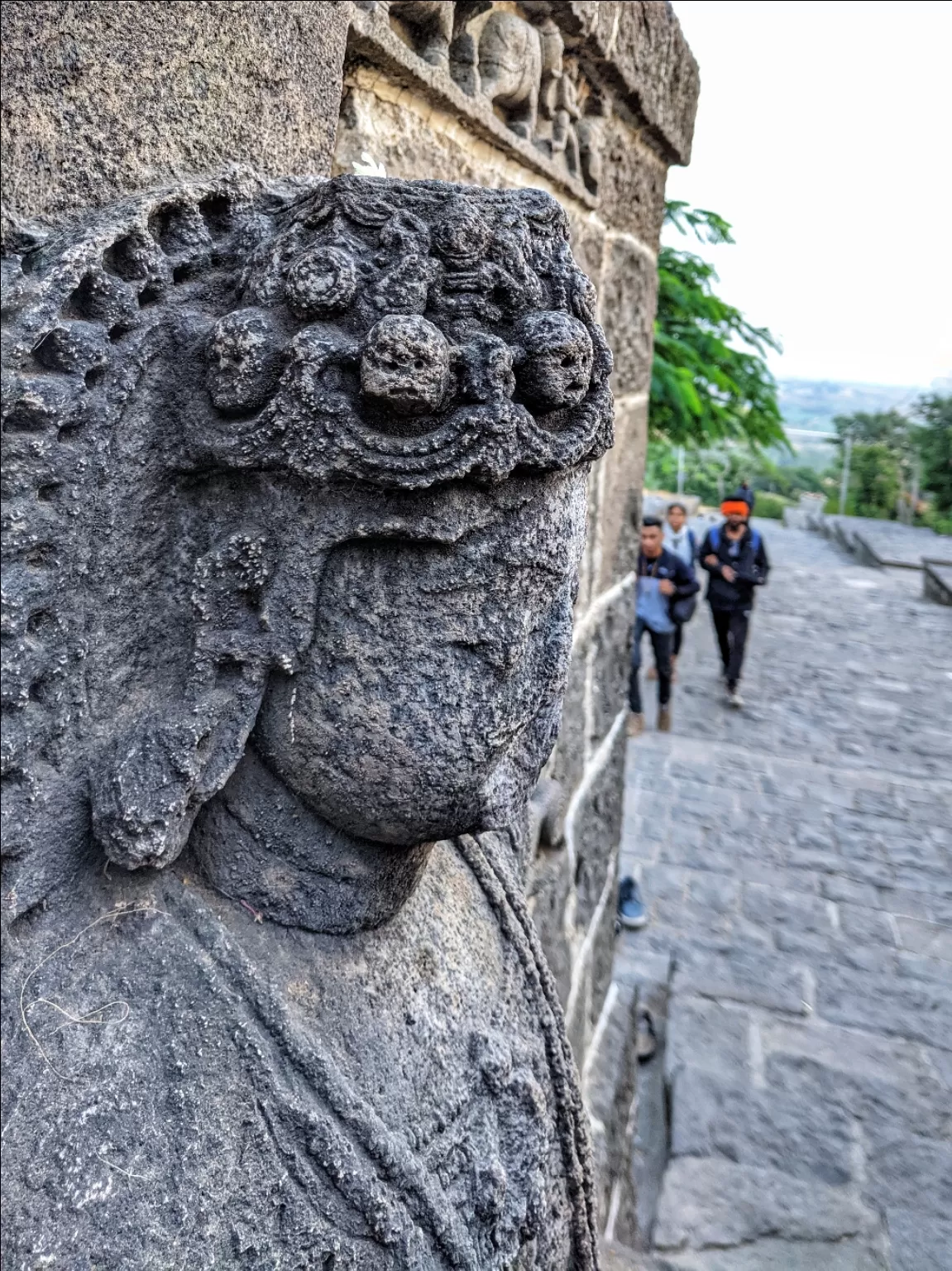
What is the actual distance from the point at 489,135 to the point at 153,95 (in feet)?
2.48

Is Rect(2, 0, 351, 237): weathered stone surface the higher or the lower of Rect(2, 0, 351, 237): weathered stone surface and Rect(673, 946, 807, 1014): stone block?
the higher

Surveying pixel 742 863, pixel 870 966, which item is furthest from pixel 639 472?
pixel 742 863

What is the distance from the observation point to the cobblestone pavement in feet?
7.91

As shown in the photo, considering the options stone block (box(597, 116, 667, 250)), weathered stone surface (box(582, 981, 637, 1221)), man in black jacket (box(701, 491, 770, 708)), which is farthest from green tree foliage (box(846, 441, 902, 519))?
stone block (box(597, 116, 667, 250))

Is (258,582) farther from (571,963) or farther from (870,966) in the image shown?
(870,966)

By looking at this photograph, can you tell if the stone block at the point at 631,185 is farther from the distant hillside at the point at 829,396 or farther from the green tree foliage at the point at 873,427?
the distant hillside at the point at 829,396

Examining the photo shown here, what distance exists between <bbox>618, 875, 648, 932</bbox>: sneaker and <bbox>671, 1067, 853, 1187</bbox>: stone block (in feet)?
2.83

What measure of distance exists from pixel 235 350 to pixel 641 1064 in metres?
2.84

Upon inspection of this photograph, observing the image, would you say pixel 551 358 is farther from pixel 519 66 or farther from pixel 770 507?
pixel 770 507

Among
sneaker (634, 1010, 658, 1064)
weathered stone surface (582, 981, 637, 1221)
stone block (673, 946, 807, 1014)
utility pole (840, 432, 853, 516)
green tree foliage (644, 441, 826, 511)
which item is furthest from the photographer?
green tree foliage (644, 441, 826, 511)

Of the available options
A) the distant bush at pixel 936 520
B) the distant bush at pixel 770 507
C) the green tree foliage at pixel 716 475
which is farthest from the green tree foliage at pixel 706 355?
the distant bush at pixel 770 507

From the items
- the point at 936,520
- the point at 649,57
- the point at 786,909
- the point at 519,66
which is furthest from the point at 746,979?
the point at 936,520

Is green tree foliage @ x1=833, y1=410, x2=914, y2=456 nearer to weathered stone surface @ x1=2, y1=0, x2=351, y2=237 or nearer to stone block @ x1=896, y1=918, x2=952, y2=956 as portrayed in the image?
stone block @ x1=896, y1=918, x2=952, y2=956

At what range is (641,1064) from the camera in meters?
3.05
